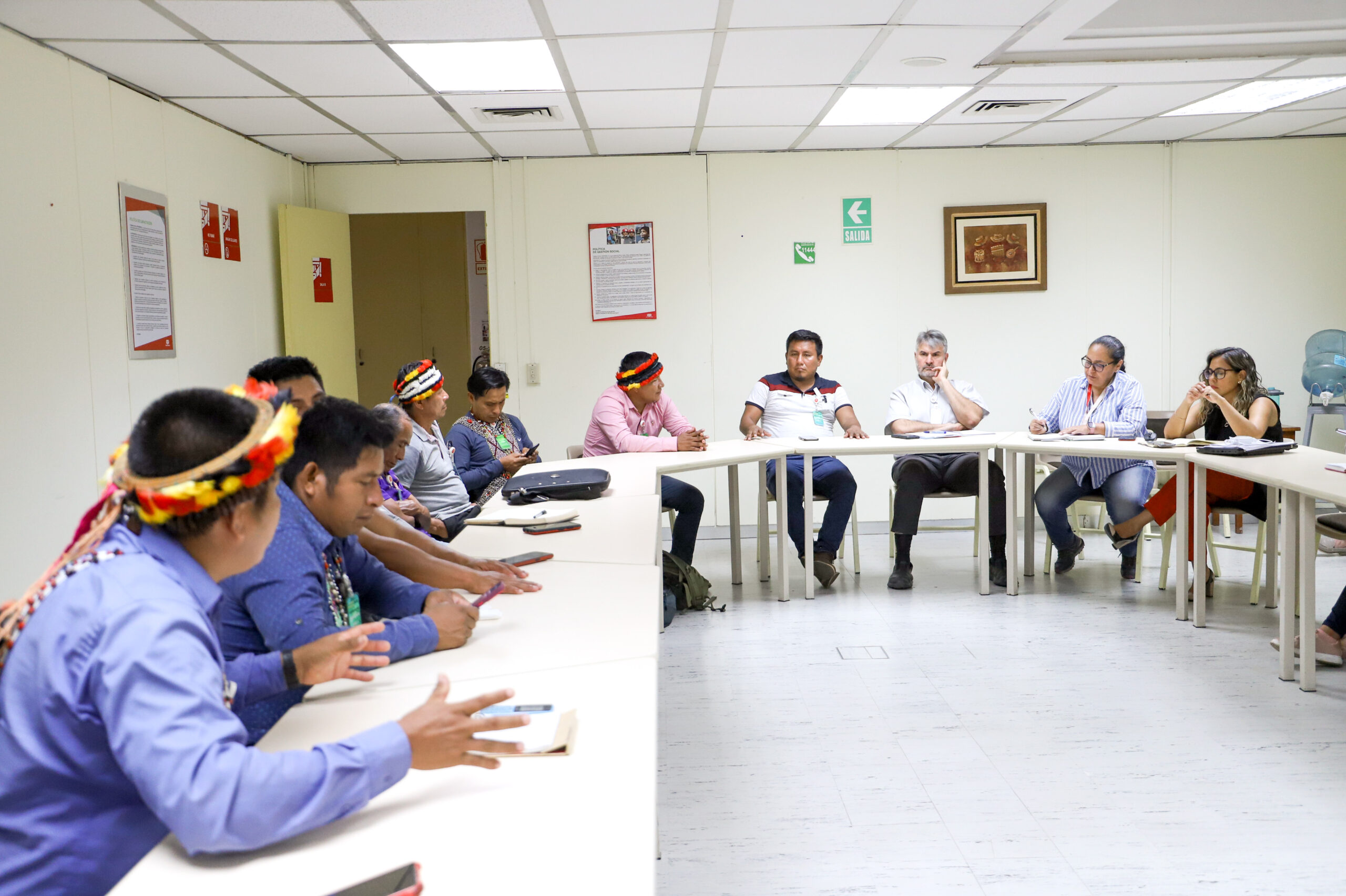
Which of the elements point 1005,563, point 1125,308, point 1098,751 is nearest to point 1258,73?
point 1125,308

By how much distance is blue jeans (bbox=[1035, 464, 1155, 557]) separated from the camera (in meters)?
4.96

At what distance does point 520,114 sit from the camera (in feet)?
17.4

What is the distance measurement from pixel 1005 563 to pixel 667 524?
7.61ft

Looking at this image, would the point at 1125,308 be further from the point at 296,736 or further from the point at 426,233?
the point at 296,736

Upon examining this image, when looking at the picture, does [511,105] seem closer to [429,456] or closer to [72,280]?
[429,456]

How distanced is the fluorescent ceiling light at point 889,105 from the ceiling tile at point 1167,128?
148cm

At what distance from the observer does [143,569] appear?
1.16 m

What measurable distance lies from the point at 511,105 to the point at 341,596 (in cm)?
361

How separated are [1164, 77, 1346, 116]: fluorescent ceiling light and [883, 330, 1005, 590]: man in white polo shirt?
76.3 inches

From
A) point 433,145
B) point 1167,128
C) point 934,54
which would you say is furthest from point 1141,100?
point 433,145

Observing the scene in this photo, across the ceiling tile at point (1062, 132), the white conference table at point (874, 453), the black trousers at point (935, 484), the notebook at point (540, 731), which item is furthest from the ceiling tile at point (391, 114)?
the notebook at point (540, 731)

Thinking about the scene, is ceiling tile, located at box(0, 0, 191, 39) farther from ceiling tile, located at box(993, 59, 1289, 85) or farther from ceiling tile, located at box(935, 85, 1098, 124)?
ceiling tile, located at box(935, 85, 1098, 124)

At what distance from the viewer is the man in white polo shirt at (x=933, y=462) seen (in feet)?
17.2

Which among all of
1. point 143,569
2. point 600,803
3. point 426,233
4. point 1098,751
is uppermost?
point 426,233
